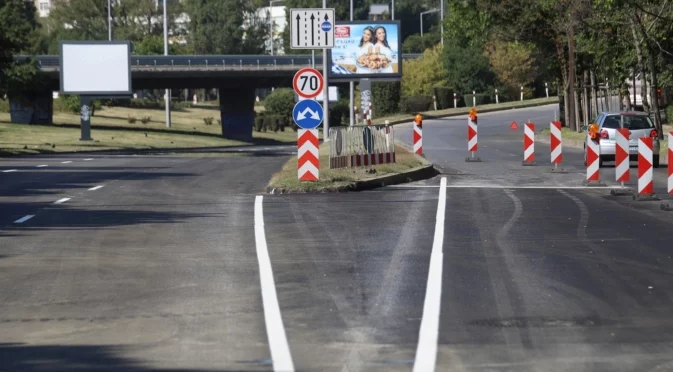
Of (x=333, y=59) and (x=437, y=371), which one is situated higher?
(x=333, y=59)

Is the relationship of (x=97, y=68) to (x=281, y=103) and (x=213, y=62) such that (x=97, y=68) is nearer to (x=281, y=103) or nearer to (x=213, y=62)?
(x=213, y=62)

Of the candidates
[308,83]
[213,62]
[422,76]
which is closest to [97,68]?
[213,62]

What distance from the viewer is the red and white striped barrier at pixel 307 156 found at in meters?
24.5

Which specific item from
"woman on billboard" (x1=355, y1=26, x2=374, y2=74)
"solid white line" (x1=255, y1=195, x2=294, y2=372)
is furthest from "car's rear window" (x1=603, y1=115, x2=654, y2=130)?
"woman on billboard" (x1=355, y1=26, x2=374, y2=74)

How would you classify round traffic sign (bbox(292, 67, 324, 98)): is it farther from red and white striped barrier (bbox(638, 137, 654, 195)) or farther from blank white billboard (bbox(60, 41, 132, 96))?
blank white billboard (bbox(60, 41, 132, 96))

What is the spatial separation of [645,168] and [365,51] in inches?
2214

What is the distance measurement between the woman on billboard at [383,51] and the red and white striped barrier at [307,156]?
5239cm

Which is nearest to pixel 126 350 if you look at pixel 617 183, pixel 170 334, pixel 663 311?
pixel 170 334

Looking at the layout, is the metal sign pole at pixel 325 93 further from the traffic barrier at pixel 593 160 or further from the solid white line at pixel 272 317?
the solid white line at pixel 272 317

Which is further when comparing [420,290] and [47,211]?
[47,211]

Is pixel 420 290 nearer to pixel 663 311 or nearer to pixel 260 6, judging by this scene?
pixel 663 311

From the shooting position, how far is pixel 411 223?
17.3m

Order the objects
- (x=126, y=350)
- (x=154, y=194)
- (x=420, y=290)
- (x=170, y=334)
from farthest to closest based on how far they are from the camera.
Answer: (x=154, y=194), (x=420, y=290), (x=170, y=334), (x=126, y=350)

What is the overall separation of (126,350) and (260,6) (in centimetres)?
16101
